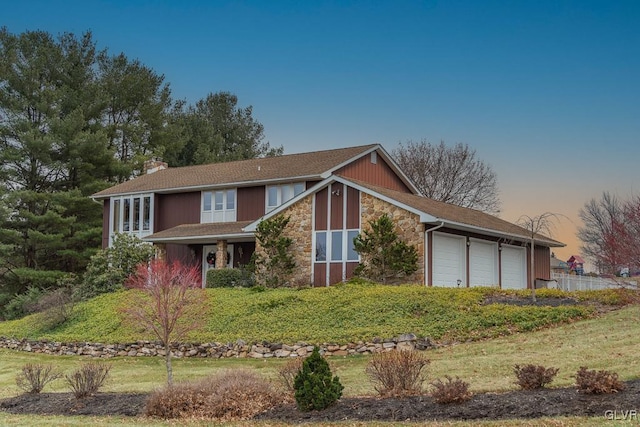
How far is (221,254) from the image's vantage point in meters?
29.7

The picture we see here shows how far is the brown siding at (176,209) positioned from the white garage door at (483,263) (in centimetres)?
1308

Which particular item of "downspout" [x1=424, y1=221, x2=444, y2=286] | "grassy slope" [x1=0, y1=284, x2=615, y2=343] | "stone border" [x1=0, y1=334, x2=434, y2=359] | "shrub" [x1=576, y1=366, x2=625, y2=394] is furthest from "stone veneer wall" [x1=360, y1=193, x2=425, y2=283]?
"shrub" [x1=576, y1=366, x2=625, y2=394]

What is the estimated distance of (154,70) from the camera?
52.0m

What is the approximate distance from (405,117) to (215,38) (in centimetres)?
791

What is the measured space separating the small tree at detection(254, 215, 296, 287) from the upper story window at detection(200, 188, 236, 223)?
5.24m

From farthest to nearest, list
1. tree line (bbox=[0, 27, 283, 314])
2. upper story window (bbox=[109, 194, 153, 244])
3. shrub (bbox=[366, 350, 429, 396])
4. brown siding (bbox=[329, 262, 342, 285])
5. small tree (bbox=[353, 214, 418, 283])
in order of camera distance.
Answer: tree line (bbox=[0, 27, 283, 314]) < upper story window (bbox=[109, 194, 153, 244]) < brown siding (bbox=[329, 262, 342, 285]) < small tree (bbox=[353, 214, 418, 283]) < shrub (bbox=[366, 350, 429, 396])

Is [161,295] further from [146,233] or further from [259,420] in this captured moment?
[146,233]

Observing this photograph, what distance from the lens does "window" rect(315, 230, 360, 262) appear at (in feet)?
82.0

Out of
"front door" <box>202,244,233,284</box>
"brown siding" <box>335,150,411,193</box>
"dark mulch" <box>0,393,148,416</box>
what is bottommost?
"dark mulch" <box>0,393,148,416</box>

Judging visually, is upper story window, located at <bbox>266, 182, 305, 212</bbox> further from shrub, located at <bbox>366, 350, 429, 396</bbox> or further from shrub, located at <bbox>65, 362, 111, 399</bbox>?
shrub, located at <bbox>366, 350, 429, 396</bbox>

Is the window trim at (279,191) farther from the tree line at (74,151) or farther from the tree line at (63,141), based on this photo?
the tree line at (63,141)

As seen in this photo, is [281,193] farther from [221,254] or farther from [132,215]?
[132,215]

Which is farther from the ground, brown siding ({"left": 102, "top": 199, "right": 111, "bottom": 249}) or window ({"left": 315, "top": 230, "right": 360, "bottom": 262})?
brown siding ({"left": 102, "top": 199, "right": 111, "bottom": 249})

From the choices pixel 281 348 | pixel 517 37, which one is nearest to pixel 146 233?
pixel 281 348
